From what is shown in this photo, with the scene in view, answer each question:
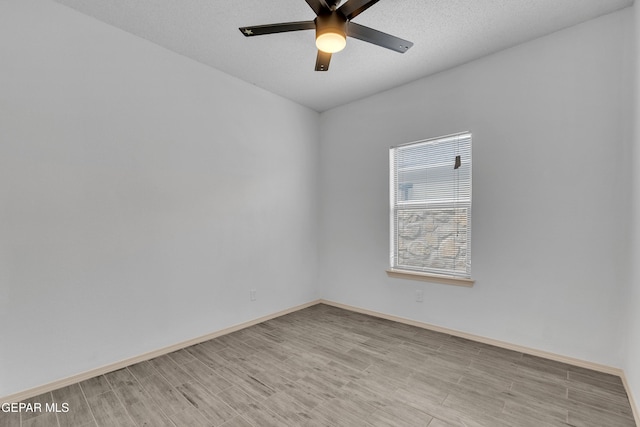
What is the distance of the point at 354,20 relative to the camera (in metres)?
2.39

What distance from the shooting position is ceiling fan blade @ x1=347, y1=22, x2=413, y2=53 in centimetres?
192

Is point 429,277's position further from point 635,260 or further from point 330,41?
point 330,41

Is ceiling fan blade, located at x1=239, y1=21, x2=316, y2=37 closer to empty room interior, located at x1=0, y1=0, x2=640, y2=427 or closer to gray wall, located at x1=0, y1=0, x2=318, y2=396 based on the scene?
empty room interior, located at x1=0, y1=0, x2=640, y2=427

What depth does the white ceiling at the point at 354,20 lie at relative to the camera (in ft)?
7.14

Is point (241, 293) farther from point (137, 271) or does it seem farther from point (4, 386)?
point (4, 386)

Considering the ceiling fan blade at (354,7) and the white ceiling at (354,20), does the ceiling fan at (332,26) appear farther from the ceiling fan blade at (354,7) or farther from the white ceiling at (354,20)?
the white ceiling at (354,20)

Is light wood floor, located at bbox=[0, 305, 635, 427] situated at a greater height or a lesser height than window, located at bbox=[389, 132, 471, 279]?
lesser

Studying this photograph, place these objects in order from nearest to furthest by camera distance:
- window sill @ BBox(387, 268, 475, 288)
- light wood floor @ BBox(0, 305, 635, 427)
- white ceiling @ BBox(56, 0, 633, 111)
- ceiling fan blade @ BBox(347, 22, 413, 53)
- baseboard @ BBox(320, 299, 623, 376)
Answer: light wood floor @ BBox(0, 305, 635, 427)
ceiling fan blade @ BBox(347, 22, 413, 53)
white ceiling @ BBox(56, 0, 633, 111)
baseboard @ BBox(320, 299, 623, 376)
window sill @ BBox(387, 268, 475, 288)

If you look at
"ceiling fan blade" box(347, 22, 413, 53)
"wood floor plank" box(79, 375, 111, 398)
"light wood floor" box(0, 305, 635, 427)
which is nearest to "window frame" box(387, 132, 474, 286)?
"light wood floor" box(0, 305, 635, 427)

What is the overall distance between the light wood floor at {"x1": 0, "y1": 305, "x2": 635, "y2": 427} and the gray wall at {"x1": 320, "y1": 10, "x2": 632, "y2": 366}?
14.0 inches

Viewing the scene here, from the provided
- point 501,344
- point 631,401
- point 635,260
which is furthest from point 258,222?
point 631,401

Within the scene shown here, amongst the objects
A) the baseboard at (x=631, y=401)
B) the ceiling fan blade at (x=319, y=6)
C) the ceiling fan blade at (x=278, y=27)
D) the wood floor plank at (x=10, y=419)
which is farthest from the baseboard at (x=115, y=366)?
the baseboard at (x=631, y=401)

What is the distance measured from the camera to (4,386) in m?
1.94

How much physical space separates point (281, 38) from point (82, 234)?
91.6 inches
